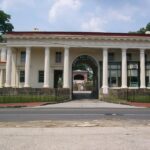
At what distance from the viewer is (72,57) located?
173 feet

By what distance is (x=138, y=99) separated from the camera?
36500 mm

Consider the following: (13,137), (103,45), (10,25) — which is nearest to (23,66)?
(103,45)

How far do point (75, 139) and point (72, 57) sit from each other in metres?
43.0

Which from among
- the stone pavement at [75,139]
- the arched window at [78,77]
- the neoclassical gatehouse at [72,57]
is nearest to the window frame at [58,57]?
the neoclassical gatehouse at [72,57]

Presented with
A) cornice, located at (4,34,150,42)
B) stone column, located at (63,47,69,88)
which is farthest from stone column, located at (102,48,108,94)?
stone column, located at (63,47,69,88)

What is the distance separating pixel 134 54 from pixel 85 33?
9075mm

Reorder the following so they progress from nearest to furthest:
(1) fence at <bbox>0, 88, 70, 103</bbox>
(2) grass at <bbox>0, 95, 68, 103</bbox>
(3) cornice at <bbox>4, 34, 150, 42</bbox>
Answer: (2) grass at <bbox>0, 95, 68, 103</bbox>, (1) fence at <bbox>0, 88, 70, 103</bbox>, (3) cornice at <bbox>4, 34, 150, 42</bbox>

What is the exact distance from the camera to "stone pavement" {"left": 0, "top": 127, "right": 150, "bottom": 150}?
8727 mm

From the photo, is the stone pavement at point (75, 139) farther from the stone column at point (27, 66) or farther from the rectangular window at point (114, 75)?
the rectangular window at point (114, 75)

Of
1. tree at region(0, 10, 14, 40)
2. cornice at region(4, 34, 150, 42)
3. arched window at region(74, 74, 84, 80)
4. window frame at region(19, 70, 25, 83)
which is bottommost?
window frame at region(19, 70, 25, 83)

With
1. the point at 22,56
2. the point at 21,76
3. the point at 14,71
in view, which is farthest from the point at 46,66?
the point at 14,71

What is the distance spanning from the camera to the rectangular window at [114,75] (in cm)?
5069

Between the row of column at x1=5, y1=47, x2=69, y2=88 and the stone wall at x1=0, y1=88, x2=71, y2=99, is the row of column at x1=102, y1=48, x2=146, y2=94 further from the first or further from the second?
the stone wall at x1=0, y1=88, x2=71, y2=99

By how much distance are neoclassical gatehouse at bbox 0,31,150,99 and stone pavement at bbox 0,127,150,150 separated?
1402 inches
